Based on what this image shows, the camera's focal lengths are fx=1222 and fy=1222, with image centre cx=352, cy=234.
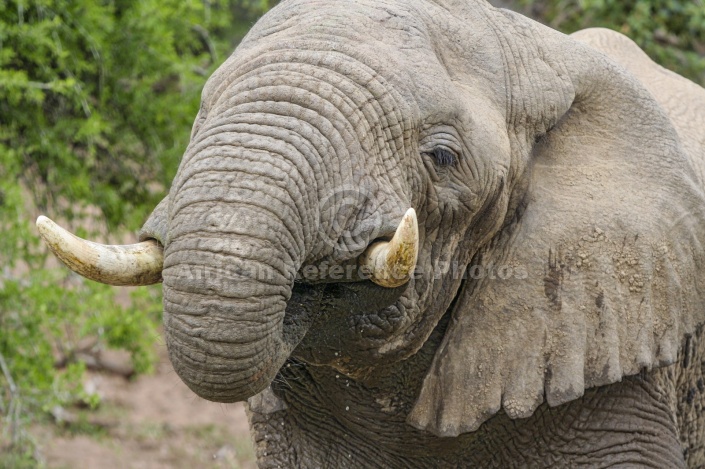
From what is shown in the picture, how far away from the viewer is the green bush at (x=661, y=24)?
8344mm

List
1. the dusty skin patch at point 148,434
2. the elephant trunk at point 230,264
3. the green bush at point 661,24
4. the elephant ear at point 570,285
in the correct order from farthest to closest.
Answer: the green bush at point 661,24 → the dusty skin patch at point 148,434 → the elephant ear at point 570,285 → the elephant trunk at point 230,264

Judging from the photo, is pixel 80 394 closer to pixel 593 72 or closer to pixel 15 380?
pixel 15 380

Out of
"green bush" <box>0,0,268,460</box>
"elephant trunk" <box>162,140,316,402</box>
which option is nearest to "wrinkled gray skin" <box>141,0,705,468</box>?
"elephant trunk" <box>162,140,316,402</box>

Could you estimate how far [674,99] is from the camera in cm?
450

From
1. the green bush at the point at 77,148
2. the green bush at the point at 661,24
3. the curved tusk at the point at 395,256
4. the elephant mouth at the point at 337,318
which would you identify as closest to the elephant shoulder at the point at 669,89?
the elephant mouth at the point at 337,318

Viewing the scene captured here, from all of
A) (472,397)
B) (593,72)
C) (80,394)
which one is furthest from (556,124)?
(80,394)

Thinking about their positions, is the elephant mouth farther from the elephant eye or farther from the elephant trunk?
the elephant eye

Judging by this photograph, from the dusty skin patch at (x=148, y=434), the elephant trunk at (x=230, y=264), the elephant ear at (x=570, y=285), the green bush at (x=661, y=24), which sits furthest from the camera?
the green bush at (x=661, y=24)

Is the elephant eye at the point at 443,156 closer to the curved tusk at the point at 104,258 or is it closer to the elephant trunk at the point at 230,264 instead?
the elephant trunk at the point at 230,264

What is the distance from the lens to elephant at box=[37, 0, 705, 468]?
2.78 m

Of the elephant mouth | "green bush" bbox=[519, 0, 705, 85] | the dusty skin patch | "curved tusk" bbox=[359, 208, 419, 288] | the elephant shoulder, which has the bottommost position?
the dusty skin patch

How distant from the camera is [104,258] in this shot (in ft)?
9.46

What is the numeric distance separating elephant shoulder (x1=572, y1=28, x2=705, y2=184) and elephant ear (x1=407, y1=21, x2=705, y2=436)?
1.61 feet

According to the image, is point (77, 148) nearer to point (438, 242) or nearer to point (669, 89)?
point (669, 89)
